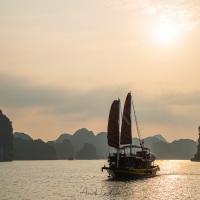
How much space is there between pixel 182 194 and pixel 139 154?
3062 cm

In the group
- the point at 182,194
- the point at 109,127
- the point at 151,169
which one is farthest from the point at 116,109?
the point at 182,194

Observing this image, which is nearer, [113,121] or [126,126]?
[113,121]

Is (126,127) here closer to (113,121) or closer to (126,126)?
(126,126)

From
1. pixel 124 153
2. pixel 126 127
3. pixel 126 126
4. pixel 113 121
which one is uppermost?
pixel 113 121

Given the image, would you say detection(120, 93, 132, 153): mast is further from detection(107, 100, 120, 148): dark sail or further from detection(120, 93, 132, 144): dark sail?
detection(107, 100, 120, 148): dark sail

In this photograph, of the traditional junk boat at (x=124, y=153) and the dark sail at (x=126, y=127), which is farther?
the dark sail at (x=126, y=127)

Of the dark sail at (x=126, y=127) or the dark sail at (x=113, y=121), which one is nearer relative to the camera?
the dark sail at (x=113, y=121)

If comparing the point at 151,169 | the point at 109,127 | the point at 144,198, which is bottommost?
the point at 144,198

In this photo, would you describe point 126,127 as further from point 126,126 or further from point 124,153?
point 124,153

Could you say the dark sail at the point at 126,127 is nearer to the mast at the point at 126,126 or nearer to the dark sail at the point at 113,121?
the mast at the point at 126,126

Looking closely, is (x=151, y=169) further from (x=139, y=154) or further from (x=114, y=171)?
(x=114, y=171)

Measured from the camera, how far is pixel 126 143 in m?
99.1

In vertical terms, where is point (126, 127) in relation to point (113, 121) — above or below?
below

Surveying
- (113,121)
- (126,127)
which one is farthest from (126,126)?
(113,121)
